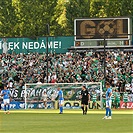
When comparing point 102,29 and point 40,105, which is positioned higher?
point 102,29

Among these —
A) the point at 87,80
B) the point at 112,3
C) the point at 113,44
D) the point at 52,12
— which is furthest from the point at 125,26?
the point at 52,12

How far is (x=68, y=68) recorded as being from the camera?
64.1 metres

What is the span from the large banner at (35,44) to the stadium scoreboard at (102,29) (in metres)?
2.34

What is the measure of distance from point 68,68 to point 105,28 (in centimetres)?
509

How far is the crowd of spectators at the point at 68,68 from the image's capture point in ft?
200

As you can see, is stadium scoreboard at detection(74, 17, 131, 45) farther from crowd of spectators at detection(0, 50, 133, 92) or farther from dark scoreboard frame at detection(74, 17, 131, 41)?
crowd of spectators at detection(0, 50, 133, 92)

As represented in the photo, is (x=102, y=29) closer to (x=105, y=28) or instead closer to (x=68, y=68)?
(x=105, y=28)

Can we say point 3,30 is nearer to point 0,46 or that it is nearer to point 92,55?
point 0,46

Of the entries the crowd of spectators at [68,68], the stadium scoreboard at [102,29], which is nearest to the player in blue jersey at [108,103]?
the crowd of spectators at [68,68]

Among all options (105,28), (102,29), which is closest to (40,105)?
(102,29)

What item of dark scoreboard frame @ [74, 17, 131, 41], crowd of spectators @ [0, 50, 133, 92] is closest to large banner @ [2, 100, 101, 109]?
crowd of spectators @ [0, 50, 133, 92]

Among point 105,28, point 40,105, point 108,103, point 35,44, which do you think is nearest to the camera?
point 108,103

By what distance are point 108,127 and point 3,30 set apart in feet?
179

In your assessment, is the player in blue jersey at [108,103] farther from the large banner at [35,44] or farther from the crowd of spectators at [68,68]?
the large banner at [35,44]
